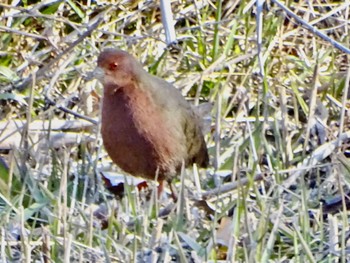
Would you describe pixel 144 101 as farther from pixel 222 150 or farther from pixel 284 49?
pixel 284 49

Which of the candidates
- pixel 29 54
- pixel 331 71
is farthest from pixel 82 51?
pixel 331 71

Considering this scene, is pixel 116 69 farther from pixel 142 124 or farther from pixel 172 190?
pixel 172 190

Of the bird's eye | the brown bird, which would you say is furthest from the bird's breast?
the bird's eye

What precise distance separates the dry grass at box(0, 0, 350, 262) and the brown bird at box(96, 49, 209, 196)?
0.13 meters

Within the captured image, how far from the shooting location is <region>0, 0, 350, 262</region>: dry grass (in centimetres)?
410

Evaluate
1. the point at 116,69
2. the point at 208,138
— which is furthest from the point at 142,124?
the point at 208,138

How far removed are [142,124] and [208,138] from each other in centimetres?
90

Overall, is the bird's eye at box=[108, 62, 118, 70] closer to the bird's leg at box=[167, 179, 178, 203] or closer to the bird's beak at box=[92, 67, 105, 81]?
the bird's beak at box=[92, 67, 105, 81]

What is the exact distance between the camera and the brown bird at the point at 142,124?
199 inches

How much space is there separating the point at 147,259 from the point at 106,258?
6.5 inches

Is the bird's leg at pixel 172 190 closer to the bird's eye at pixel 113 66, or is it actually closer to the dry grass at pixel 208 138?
the dry grass at pixel 208 138

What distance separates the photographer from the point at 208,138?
232 inches

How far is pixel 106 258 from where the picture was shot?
3.79 meters

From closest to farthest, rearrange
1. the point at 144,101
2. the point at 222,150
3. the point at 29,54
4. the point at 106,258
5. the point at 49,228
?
the point at 106,258 < the point at 49,228 < the point at 144,101 < the point at 222,150 < the point at 29,54
